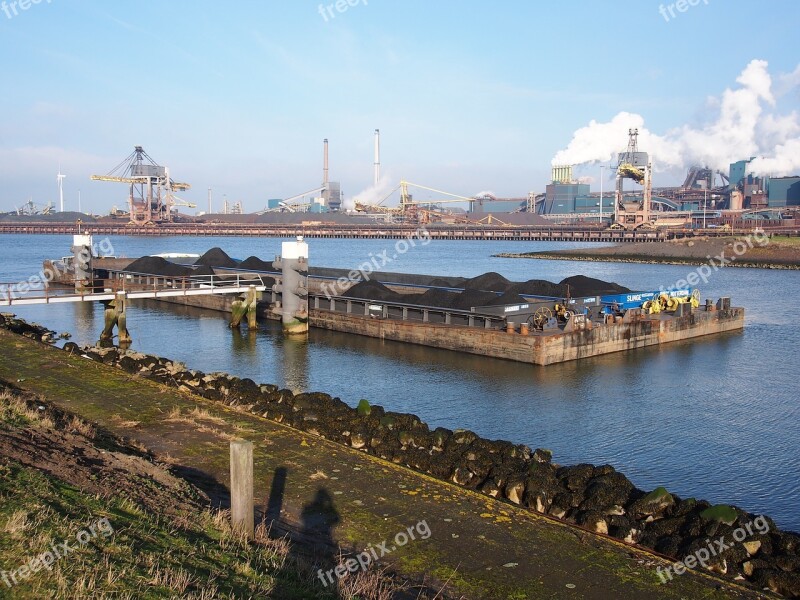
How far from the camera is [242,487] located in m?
6.22

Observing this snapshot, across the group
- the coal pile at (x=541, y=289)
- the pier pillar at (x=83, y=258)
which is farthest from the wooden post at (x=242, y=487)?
the pier pillar at (x=83, y=258)

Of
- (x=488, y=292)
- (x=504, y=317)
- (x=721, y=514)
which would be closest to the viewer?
(x=721, y=514)

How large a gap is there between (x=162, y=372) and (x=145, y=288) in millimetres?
18282

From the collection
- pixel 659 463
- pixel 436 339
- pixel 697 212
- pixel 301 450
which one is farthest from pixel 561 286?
pixel 697 212

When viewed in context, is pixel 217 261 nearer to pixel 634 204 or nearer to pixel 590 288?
pixel 590 288

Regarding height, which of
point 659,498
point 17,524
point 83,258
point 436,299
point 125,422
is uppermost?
point 83,258

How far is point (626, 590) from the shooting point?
606 centimetres
